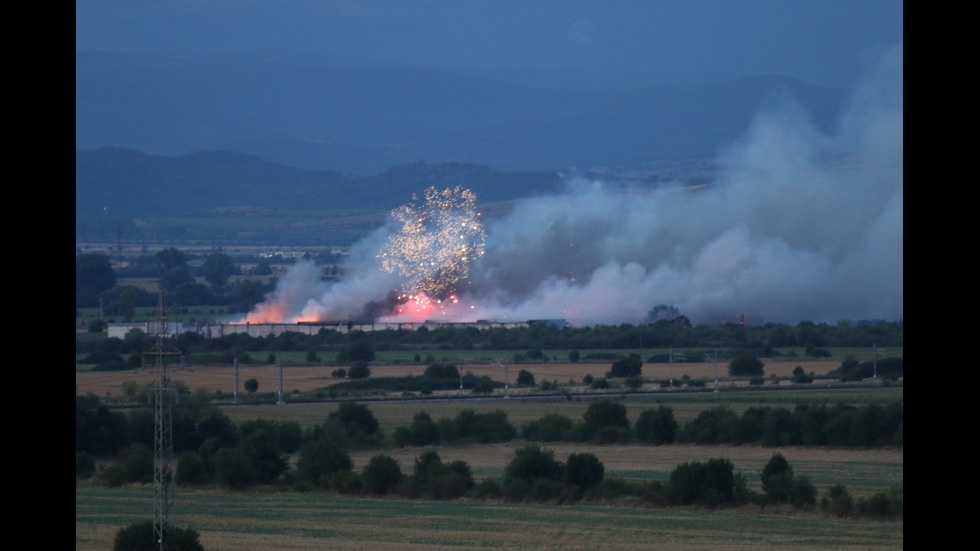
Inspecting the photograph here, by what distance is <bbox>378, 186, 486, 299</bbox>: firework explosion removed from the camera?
9350 centimetres

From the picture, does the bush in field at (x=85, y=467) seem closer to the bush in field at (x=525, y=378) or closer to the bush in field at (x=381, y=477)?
the bush in field at (x=381, y=477)

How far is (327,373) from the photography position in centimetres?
6875

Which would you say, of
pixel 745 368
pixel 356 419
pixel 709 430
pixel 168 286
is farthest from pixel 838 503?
pixel 168 286

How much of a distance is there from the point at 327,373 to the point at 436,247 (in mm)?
27528

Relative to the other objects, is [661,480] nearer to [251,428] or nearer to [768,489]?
[768,489]

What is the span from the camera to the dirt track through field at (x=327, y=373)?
61.5m

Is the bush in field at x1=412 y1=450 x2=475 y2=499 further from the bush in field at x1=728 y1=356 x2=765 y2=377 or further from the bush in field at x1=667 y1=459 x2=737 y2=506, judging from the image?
the bush in field at x1=728 y1=356 x2=765 y2=377

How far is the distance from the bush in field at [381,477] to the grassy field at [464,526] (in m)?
1.21

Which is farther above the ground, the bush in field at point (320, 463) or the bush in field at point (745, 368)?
the bush in field at point (745, 368)

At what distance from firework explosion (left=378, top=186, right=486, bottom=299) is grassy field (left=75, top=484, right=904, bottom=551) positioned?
211 ft

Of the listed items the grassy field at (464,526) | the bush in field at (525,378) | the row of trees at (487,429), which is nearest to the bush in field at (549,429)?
the row of trees at (487,429)
